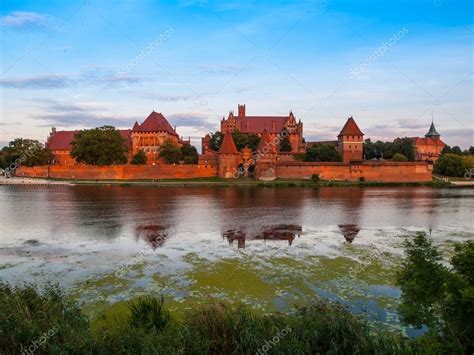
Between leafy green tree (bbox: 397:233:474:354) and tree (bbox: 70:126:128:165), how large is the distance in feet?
188

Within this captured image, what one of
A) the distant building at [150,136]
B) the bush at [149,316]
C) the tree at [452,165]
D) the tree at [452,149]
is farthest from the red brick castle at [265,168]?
the bush at [149,316]

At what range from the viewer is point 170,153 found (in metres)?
66.3

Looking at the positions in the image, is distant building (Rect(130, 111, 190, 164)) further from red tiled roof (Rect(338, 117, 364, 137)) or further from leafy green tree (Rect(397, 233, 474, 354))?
leafy green tree (Rect(397, 233, 474, 354))

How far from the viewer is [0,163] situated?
82.8 m

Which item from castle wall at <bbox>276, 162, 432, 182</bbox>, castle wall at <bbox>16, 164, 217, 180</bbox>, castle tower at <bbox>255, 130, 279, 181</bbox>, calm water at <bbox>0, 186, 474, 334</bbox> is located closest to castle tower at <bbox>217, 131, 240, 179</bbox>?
castle wall at <bbox>16, 164, 217, 180</bbox>

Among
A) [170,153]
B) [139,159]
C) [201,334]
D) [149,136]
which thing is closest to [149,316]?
[201,334]

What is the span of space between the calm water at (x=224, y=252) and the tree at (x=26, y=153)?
45328 mm

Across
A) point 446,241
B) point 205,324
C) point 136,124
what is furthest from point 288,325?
point 136,124

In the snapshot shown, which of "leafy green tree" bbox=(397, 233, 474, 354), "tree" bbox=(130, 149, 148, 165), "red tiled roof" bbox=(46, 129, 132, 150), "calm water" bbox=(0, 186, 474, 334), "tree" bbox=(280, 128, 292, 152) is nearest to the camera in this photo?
"leafy green tree" bbox=(397, 233, 474, 354)

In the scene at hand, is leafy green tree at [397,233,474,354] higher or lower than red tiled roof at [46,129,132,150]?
lower

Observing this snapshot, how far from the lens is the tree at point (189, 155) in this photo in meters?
66.4

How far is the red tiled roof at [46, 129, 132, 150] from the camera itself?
78588mm

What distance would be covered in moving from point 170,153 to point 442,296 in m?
62.5

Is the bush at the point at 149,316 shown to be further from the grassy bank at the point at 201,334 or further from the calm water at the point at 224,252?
the calm water at the point at 224,252
